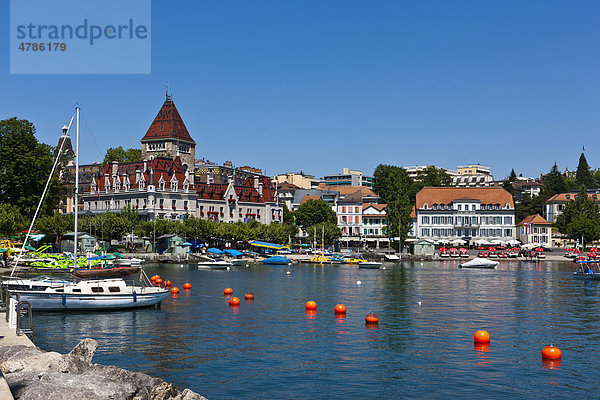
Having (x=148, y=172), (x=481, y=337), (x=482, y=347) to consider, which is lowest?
(x=482, y=347)

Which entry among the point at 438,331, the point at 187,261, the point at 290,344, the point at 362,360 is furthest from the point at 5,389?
the point at 187,261

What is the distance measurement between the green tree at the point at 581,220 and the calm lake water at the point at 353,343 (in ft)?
292

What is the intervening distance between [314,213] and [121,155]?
52.6 metres

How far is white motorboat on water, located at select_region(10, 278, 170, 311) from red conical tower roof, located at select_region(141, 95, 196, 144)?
394ft

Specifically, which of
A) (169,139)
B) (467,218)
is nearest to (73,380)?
(467,218)

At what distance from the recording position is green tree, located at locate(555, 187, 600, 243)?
141125 mm

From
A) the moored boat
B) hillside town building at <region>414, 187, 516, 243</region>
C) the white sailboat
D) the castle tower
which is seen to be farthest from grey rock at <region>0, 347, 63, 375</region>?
the castle tower

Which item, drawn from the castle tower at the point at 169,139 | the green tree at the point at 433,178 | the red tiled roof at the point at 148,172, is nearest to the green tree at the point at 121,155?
the castle tower at the point at 169,139

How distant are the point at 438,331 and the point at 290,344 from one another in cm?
994

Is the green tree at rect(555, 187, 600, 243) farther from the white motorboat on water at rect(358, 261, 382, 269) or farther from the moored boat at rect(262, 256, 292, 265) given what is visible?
the moored boat at rect(262, 256, 292, 265)

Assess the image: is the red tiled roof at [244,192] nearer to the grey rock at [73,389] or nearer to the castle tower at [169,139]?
the castle tower at [169,139]

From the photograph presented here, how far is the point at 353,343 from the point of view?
3422 centimetres

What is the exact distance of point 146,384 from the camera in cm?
1828

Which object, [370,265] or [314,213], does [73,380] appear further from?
[314,213]
